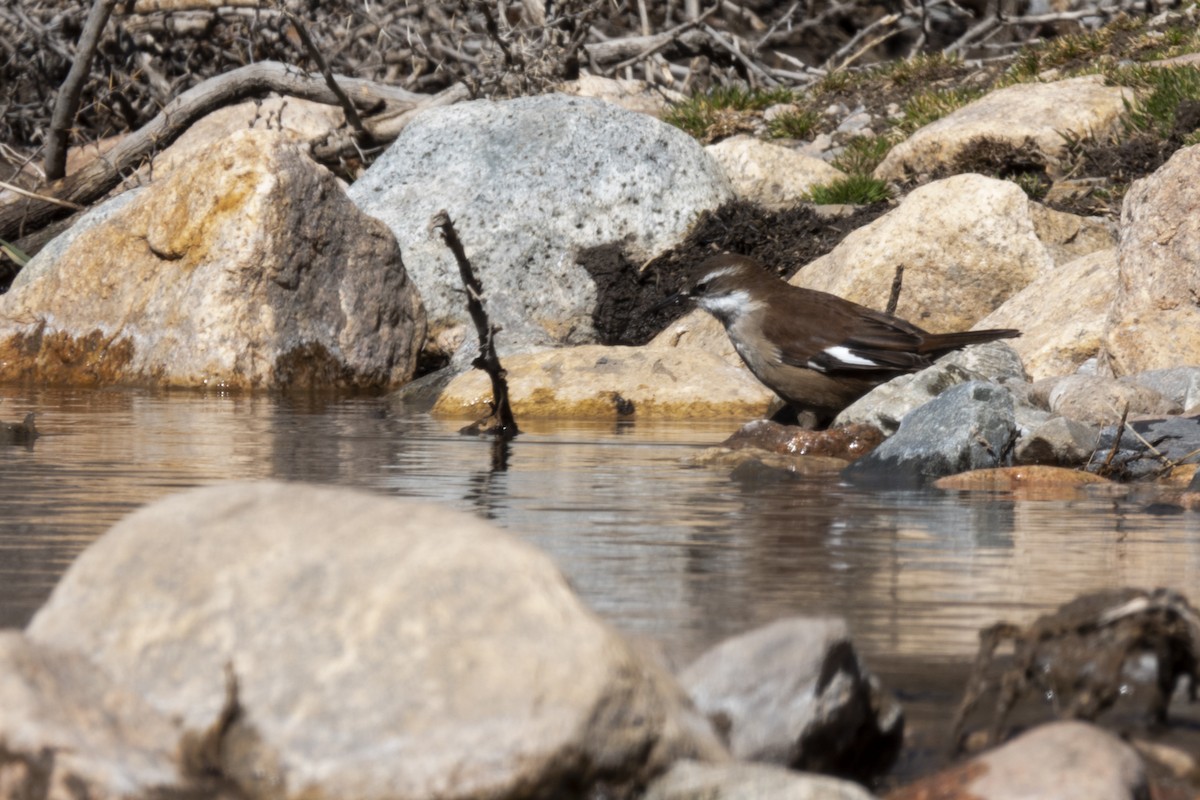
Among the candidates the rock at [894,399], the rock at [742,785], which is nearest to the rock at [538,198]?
the rock at [894,399]

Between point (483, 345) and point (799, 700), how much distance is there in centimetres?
493

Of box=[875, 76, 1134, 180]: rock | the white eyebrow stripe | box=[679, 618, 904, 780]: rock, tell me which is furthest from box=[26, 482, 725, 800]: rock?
box=[875, 76, 1134, 180]: rock

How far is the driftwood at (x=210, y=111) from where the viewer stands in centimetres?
1498

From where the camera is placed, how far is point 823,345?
8250 millimetres

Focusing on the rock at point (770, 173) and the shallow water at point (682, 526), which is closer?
the shallow water at point (682, 526)

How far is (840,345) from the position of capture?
27.1 feet

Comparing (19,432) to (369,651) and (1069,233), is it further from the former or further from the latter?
(1069,233)

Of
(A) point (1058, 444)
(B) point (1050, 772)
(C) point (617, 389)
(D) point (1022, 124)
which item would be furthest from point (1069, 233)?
(B) point (1050, 772)

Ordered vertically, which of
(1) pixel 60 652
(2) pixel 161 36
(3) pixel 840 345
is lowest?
(1) pixel 60 652

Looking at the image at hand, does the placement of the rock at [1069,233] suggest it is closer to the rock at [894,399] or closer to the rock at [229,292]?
the rock at [894,399]

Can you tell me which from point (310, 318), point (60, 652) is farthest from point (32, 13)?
point (60, 652)

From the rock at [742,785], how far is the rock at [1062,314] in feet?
22.4

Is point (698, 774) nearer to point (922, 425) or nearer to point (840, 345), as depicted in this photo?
point (922, 425)

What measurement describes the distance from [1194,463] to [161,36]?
13160mm
